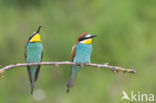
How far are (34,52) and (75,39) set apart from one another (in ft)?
11.2

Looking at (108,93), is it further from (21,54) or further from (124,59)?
(21,54)

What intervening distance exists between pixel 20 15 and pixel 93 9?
108 centimetres

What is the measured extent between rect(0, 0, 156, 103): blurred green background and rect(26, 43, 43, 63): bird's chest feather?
2.24 m

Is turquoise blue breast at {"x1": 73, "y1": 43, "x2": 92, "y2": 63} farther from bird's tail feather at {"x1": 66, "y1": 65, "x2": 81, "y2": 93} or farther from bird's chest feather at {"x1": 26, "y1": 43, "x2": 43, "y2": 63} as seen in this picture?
bird's chest feather at {"x1": 26, "y1": 43, "x2": 43, "y2": 63}

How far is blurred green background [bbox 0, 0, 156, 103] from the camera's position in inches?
209

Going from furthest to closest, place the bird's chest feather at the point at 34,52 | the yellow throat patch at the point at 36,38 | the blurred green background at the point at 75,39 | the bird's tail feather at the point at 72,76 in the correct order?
the blurred green background at the point at 75,39, the bird's chest feather at the point at 34,52, the yellow throat patch at the point at 36,38, the bird's tail feather at the point at 72,76

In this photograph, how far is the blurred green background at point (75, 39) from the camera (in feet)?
17.4

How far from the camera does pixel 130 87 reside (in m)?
5.36

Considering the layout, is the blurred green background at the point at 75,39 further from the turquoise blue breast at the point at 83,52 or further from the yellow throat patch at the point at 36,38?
the yellow throat patch at the point at 36,38

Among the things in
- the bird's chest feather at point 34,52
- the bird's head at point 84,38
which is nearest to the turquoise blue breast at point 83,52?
the bird's head at point 84,38

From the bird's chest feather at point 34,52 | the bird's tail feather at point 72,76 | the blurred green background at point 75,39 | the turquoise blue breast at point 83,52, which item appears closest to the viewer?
the bird's tail feather at point 72,76

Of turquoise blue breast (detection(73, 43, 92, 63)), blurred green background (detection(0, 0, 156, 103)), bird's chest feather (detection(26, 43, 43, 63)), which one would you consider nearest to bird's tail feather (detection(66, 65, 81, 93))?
turquoise blue breast (detection(73, 43, 92, 63))

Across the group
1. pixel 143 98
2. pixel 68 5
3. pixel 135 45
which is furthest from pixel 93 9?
pixel 143 98

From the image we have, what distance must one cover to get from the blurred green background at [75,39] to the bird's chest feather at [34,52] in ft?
7.35
